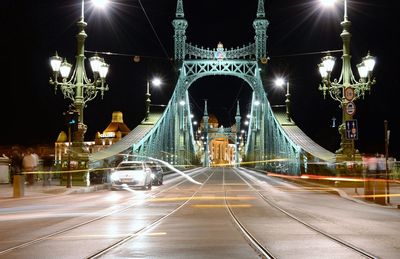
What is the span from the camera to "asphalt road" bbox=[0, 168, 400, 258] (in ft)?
31.5

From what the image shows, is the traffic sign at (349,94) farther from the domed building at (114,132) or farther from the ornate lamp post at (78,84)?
the domed building at (114,132)

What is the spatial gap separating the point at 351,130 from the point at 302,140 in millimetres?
18752

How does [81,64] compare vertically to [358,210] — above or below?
above

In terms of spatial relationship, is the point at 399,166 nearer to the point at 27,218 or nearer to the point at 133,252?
the point at 27,218

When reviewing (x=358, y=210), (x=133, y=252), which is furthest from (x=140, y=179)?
(x=133, y=252)

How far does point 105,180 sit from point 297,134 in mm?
17445

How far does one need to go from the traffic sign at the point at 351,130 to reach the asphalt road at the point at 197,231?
5277 millimetres

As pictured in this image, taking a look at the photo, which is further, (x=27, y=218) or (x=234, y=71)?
(x=234, y=71)

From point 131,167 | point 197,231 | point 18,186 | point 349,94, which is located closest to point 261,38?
point 131,167

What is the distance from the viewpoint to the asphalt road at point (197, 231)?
378 inches

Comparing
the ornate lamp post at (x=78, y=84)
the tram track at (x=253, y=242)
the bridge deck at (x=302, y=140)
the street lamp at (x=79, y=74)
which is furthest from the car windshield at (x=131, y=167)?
the tram track at (x=253, y=242)

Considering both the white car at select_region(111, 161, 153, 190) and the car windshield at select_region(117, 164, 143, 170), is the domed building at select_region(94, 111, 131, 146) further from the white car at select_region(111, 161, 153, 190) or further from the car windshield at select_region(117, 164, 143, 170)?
the white car at select_region(111, 161, 153, 190)

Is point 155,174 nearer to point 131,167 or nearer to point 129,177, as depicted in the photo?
point 131,167

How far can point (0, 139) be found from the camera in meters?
57.0
